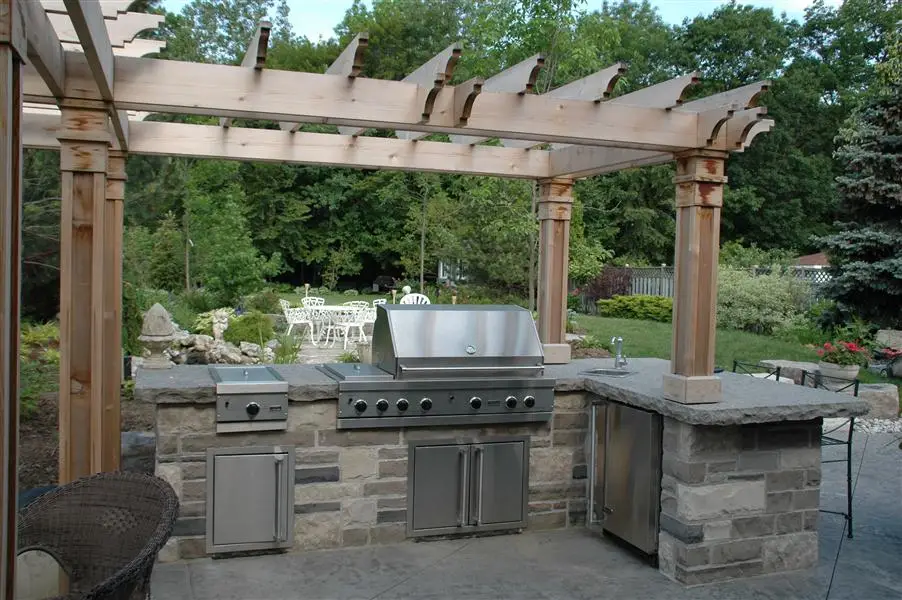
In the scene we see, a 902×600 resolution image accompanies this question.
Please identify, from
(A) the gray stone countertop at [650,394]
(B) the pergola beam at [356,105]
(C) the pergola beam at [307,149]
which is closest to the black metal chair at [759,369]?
(A) the gray stone countertop at [650,394]

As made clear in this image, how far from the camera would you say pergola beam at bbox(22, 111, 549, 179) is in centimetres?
498

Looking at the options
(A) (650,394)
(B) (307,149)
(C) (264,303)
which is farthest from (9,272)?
(C) (264,303)

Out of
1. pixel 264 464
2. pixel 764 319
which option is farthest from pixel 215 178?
pixel 264 464

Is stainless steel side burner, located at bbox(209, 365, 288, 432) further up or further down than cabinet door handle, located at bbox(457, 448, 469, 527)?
further up

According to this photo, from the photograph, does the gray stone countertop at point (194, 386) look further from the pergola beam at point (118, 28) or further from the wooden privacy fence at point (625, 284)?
the wooden privacy fence at point (625, 284)

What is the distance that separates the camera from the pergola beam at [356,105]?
3.39 metres

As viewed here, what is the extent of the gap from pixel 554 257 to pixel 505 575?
90.8 inches

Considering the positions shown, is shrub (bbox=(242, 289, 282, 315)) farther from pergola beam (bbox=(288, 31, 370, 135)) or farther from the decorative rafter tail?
the decorative rafter tail

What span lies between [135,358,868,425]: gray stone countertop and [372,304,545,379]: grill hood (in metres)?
0.31

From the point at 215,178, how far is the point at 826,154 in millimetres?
18215

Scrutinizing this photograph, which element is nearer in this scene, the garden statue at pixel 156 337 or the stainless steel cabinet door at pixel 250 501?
the stainless steel cabinet door at pixel 250 501

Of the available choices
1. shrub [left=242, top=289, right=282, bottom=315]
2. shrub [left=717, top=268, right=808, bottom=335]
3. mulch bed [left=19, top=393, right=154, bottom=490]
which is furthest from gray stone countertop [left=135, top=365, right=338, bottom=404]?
shrub [left=717, top=268, right=808, bottom=335]

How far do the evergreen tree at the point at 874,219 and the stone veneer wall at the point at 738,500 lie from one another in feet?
25.0

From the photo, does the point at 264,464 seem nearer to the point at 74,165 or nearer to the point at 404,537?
the point at 404,537
